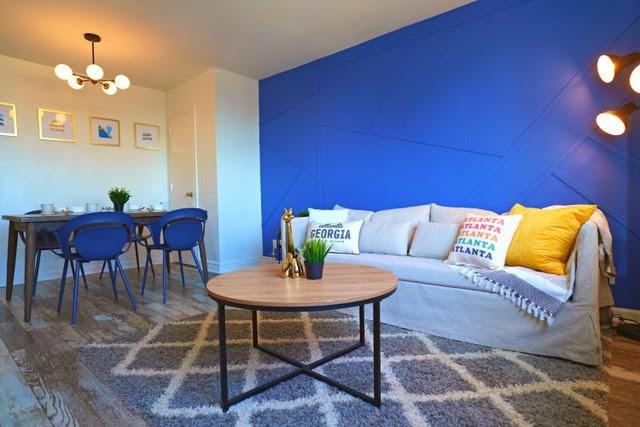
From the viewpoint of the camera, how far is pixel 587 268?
5.77 feet

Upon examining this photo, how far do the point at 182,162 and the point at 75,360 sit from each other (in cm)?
324

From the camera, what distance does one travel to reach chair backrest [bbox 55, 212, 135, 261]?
2.61m

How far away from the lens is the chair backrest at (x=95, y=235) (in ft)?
8.56

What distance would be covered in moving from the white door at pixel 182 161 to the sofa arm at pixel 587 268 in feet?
13.3

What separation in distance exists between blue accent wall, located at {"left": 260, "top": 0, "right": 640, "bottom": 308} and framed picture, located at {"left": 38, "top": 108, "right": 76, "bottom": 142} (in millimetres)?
2650

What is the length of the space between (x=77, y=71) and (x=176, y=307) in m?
3.25

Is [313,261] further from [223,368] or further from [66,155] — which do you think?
[66,155]

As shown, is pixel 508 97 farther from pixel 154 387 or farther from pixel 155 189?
pixel 155 189

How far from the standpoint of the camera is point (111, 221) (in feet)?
8.95

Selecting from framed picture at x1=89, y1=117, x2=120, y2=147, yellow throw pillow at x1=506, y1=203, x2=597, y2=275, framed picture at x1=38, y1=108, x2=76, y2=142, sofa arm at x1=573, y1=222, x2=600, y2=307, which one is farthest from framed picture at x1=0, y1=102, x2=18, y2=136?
sofa arm at x1=573, y1=222, x2=600, y2=307

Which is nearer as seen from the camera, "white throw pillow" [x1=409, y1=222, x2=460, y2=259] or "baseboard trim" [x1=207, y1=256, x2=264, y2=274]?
"white throw pillow" [x1=409, y1=222, x2=460, y2=259]

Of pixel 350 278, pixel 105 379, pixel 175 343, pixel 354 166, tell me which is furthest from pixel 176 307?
pixel 354 166

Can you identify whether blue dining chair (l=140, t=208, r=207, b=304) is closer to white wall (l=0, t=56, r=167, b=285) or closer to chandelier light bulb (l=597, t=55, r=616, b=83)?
white wall (l=0, t=56, r=167, b=285)

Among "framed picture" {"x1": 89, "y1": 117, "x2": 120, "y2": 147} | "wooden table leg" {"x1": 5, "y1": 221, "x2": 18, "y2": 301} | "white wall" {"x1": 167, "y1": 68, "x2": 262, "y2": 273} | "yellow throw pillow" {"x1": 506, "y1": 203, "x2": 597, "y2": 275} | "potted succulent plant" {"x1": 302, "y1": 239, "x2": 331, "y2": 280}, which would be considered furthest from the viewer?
"framed picture" {"x1": 89, "y1": 117, "x2": 120, "y2": 147}
